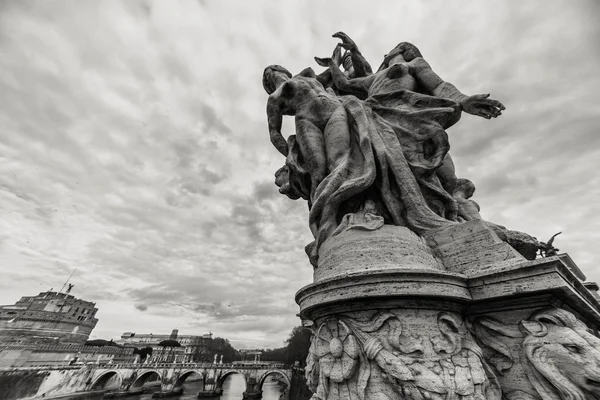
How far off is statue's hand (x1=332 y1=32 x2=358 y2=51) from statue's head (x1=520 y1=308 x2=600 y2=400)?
6.10 m

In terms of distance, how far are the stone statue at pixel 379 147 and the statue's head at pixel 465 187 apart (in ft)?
2.94

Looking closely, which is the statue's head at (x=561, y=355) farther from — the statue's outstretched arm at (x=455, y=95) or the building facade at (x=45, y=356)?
the building facade at (x=45, y=356)

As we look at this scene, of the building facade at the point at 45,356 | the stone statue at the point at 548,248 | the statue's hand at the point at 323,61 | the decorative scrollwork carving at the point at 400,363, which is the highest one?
the statue's hand at the point at 323,61

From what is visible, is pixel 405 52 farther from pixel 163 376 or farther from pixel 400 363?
pixel 163 376

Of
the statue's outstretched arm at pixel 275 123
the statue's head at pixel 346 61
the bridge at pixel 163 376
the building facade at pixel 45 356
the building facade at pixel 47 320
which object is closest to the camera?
the statue's outstretched arm at pixel 275 123

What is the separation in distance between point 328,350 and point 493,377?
128 centimetres

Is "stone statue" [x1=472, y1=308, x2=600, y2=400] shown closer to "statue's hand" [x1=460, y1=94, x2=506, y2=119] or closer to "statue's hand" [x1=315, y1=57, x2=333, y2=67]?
"statue's hand" [x1=460, y1=94, x2=506, y2=119]

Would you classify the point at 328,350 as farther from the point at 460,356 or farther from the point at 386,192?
the point at 386,192

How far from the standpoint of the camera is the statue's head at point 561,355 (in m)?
1.77

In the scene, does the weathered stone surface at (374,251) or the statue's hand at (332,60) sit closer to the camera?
the weathered stone surface at (374,251)

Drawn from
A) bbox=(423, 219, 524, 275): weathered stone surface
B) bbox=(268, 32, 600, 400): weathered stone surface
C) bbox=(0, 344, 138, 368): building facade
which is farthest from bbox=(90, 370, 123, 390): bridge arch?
bbox=(423, 219, 524, 275): weathered stone surface

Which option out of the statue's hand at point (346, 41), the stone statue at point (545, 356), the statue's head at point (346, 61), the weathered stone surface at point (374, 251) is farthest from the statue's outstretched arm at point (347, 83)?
the stone statue at point (545, 356)

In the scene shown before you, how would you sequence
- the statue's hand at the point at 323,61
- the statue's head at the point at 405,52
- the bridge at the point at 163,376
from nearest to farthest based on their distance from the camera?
the statue's head at the point at 405,52 < the statue's hand at the point at 323,61 < the bridge at the point at 163,376

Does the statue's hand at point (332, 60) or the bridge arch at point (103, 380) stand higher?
the statue's hand at point (332, 60)
